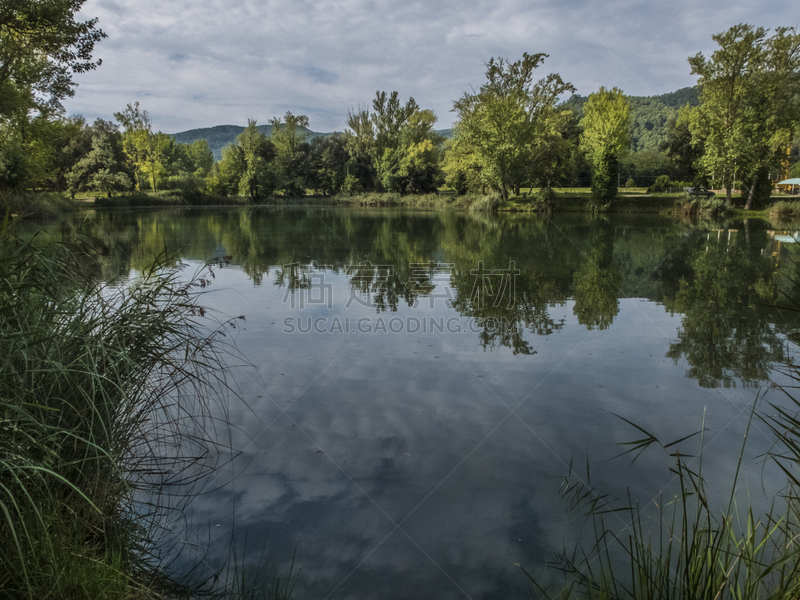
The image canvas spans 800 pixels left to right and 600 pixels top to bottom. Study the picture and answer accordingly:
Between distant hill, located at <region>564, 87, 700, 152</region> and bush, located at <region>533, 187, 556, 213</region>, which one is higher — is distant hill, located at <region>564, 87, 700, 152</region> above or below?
above

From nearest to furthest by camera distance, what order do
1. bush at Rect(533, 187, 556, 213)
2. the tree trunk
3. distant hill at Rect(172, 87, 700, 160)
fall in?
the tree trunk, bush at Rect(533, 187, 556, 213), distant hill at Rect(172, 87, 700, 160)

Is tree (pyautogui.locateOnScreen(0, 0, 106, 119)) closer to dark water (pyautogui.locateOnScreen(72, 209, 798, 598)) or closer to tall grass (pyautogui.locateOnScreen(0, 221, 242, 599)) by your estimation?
dark water (pyautogui.locateOnScreen(72, 209, 798, 598))

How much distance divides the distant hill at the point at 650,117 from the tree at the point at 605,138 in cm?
2870

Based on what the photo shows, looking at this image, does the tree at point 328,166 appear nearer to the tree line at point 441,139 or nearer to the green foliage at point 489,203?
the tree line at point 441,139

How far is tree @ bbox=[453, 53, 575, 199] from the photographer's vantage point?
34875 millimetres

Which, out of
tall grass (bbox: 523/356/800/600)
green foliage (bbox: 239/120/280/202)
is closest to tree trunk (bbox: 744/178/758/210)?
tall grass (bbox: 523/356/800/600)

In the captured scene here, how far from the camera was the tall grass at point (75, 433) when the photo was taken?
6.36 feet

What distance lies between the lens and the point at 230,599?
7.71 ft

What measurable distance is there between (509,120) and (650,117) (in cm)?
6939

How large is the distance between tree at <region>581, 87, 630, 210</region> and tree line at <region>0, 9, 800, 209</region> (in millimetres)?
118

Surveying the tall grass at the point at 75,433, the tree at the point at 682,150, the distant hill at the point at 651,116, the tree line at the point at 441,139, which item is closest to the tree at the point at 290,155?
the tree line at the point at 441,139

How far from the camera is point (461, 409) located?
4.41 m

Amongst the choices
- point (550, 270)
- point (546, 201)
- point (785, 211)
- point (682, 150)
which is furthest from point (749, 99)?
point (550, 270)

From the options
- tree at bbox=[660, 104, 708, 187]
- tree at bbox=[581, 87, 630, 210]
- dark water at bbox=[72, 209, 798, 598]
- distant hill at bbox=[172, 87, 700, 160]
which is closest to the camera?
dark water at bbox=[72, 209, 798, 598]
